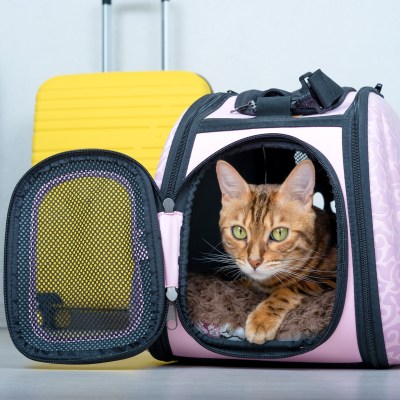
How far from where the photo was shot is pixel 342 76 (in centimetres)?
256

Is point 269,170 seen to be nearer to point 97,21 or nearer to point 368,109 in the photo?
point 368,109

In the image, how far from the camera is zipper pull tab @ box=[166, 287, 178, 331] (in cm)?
141

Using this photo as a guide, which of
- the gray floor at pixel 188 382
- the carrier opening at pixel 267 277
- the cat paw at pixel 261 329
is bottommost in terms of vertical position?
the gray floor at pixel 188 382

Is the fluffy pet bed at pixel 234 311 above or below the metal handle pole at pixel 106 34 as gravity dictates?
below

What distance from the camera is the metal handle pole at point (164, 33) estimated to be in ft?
8.39

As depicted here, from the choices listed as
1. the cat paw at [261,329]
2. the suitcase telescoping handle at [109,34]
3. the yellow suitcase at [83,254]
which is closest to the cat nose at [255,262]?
the cat paw at [261,329]

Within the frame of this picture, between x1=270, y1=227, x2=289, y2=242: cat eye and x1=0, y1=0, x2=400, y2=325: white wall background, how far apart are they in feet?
3.70

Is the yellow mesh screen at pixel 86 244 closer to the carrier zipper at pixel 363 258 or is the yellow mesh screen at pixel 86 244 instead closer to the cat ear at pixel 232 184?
the cat ear at pixel 232 184

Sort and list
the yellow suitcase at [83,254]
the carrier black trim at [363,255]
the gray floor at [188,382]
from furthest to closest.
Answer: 1. the yellow suitcase at [83,254]
2. the carrier black trim at [363,255]
3. the gray floor at [188,382]

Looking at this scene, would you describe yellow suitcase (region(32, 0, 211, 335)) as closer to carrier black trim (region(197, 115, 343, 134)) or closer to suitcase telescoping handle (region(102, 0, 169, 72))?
carrier black trim (region(197, 115, 343, 134))

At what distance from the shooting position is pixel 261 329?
1406 mm

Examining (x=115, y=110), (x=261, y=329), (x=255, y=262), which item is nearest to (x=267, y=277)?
(x=255, y=262)

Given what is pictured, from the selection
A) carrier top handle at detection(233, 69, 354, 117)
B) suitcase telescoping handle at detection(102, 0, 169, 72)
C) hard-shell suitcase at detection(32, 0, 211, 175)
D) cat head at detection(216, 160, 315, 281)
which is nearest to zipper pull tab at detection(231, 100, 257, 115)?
carrier top handle at detection(233, 69, 354, 117)

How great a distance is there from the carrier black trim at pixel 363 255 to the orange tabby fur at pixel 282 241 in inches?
5.1
